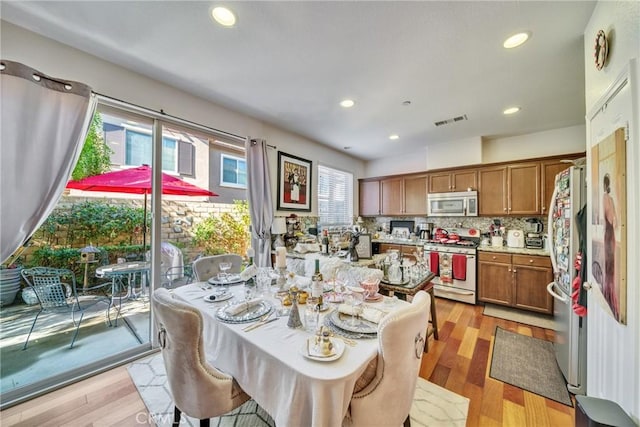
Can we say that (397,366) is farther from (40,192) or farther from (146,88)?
(146,88)

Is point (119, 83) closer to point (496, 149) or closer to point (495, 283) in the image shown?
point (495, 283)

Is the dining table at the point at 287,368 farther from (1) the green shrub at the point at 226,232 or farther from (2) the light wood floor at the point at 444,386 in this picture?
(1) the green shrub at the point at 226,232

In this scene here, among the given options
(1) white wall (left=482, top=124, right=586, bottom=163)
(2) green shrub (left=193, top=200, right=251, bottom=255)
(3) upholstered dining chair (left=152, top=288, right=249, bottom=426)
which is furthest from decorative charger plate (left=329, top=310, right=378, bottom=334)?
(1) white wall (left=482, top=124, right=586, bottom=163)

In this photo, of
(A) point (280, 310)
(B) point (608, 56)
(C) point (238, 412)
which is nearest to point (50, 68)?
(A) point (280, 310)

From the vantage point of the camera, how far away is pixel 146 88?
2.21 meters

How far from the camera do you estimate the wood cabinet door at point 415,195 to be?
4.30 m

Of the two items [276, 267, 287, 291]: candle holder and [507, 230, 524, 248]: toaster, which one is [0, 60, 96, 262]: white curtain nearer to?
[276, 267, 287, 291]: candle holder

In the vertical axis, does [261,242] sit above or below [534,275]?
above

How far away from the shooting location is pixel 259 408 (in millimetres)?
A: 1607

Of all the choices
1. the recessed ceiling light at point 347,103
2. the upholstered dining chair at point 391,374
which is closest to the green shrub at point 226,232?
the recessed ceiling light at point 347,103

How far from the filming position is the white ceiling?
1.46 meters

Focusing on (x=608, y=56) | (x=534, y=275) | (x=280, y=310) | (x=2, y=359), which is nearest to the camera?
(x=608, y=56)

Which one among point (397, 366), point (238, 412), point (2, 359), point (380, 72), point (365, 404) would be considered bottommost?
point (238, 412)

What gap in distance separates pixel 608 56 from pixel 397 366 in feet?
6.52
